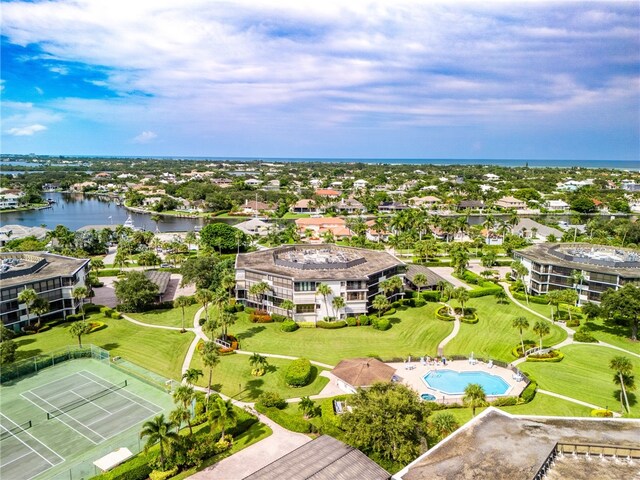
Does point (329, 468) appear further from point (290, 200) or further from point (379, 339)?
point (290, 200)

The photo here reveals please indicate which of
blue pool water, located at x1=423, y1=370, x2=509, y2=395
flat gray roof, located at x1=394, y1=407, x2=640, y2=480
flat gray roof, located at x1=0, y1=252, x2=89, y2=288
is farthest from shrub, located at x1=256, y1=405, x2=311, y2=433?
flat gray roof, located at x1=0, y1=252, x2=89, y2=288

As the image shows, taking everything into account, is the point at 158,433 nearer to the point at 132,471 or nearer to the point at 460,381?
the point at 132,471

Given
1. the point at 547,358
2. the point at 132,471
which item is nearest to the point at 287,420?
the point at 132,471

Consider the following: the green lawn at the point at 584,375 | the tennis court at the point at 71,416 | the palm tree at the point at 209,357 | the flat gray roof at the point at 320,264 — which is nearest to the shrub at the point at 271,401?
the palm tree at the point at 209,357

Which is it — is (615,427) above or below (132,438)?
above

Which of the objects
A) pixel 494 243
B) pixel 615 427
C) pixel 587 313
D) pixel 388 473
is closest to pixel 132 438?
pixel 388 473
